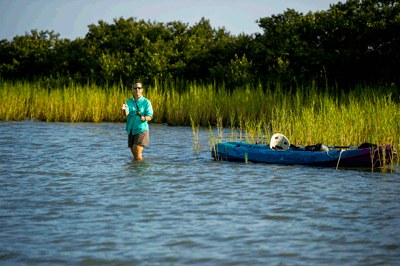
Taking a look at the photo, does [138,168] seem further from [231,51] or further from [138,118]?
[231,51]

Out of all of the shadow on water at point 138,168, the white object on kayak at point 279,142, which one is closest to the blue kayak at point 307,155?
the white object on kayak at point 279,142

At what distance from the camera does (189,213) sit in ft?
27.6

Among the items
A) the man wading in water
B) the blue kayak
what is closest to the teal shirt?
the man wading in water

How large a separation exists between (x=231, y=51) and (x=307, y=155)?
645 inches

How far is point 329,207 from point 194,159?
5413mm

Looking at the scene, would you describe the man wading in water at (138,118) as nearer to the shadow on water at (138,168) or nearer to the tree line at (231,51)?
the shadow on water at (138,168)

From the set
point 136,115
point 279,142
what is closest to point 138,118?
point 136,115

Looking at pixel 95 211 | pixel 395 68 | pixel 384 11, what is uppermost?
pixel 384 11

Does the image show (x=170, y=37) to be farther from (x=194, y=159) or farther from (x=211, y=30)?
(x=194, y=159)

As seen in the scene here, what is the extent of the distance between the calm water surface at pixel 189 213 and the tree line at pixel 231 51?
11996mm

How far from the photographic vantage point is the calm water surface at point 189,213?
6.55 meters

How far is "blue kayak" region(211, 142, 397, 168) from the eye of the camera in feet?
38.3

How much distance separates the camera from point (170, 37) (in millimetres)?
30875

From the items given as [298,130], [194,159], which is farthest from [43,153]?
Result: [298,130]
